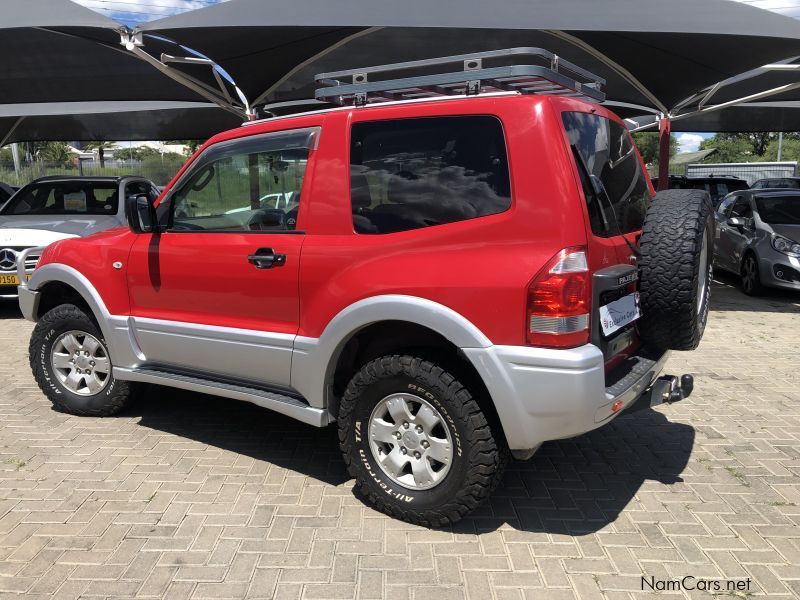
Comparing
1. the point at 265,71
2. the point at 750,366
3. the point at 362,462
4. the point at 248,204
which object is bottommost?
the point at 750,366

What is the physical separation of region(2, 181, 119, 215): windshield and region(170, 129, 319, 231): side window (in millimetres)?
5300

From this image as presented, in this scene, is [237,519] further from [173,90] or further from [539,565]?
[173,90]

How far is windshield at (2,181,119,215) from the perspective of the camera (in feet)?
28.5

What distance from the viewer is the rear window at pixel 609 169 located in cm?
295

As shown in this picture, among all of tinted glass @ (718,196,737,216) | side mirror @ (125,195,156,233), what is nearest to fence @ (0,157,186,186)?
tinted glass @ (718,196,737,216)

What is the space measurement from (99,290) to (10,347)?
10.7 ft

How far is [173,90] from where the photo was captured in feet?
43.6

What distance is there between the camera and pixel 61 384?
15.3 ft

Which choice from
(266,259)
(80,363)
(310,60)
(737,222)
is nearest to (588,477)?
(266,259)

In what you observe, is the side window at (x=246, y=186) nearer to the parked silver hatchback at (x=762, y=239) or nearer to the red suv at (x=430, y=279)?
the red suv at (x=430, y=279)

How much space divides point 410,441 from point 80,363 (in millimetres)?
2714

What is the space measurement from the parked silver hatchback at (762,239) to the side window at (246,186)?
7.97m

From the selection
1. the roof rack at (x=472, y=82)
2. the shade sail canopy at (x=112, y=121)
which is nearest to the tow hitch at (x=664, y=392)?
the roof rack at (x=472, y=82)

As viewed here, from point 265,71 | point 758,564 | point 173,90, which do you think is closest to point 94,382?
point 758,564
